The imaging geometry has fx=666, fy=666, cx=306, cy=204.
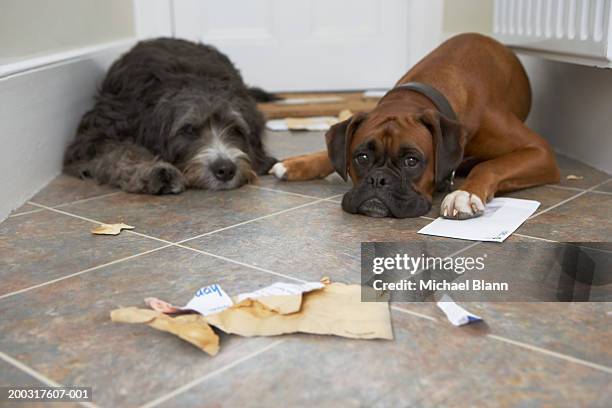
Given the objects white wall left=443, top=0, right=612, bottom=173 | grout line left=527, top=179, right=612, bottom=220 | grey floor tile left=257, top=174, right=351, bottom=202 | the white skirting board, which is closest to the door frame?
the white skirting board

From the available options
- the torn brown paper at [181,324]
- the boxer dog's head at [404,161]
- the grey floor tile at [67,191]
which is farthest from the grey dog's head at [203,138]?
the torn brown paper at [181,324]

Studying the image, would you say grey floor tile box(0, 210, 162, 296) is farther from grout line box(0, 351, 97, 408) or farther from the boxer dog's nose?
the boxer dog's nose

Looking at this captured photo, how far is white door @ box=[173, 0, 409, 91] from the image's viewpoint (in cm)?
450

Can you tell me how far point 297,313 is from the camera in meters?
1.44

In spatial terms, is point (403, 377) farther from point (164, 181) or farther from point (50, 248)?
point (164, 181)

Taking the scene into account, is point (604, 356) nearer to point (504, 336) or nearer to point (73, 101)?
point (504, 336)

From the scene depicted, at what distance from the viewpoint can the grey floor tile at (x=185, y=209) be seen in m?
2.16

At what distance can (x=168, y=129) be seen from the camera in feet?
9.16

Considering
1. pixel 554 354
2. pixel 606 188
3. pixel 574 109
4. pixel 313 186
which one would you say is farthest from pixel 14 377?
pixel 574 109

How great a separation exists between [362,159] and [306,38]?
8.21ft

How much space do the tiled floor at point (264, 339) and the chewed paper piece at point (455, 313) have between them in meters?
0.03

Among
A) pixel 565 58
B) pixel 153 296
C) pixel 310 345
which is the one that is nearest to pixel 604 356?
pixel 310 345

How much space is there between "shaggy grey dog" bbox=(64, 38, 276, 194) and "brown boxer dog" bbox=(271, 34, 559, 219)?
25cm

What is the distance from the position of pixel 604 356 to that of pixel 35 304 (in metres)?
1.22
